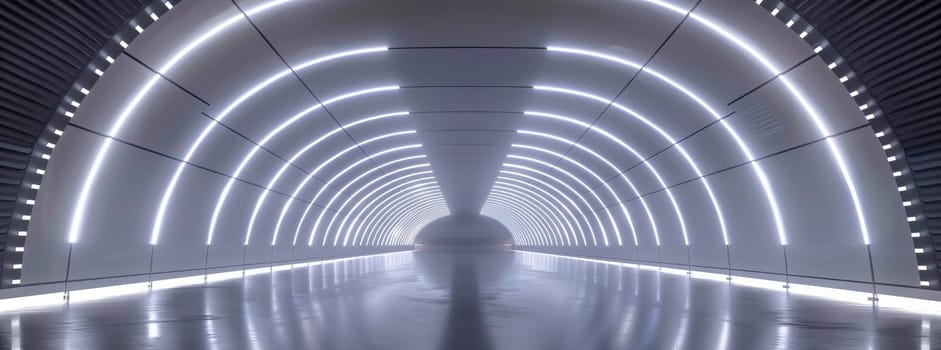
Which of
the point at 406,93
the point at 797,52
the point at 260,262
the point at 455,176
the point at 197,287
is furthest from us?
the point at 455,176

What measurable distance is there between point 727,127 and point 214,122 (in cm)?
1464

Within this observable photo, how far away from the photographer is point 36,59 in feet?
30.4

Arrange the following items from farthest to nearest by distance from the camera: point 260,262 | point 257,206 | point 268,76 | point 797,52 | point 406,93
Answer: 1. point 260,262
2. point 257,206
3. point 406,93
4. point 268,76
5. point 797,52

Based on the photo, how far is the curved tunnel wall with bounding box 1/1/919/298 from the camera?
12.8 meters

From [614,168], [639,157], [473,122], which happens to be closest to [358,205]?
[614,168]

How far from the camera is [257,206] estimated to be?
2658cm

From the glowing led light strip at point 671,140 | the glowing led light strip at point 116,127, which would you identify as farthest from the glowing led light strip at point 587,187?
the glowing led light strip at point 116,127

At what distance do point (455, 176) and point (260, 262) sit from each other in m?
16.6

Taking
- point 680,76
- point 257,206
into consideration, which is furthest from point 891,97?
point 257,206

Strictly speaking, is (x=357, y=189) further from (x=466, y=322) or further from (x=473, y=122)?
(x=466, y=322)

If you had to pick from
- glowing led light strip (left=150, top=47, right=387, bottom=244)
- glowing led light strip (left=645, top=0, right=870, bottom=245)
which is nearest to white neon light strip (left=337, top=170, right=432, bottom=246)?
glowing led light strip (left=150, top=47, right=387, bottom=244)

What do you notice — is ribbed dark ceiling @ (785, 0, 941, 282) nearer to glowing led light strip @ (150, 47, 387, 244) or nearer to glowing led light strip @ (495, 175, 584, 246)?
glowing led light strip @ (150, 47, 387, 244)

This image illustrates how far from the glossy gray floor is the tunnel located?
3.0 inches

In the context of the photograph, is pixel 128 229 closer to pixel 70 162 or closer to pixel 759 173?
pixel 70 162
